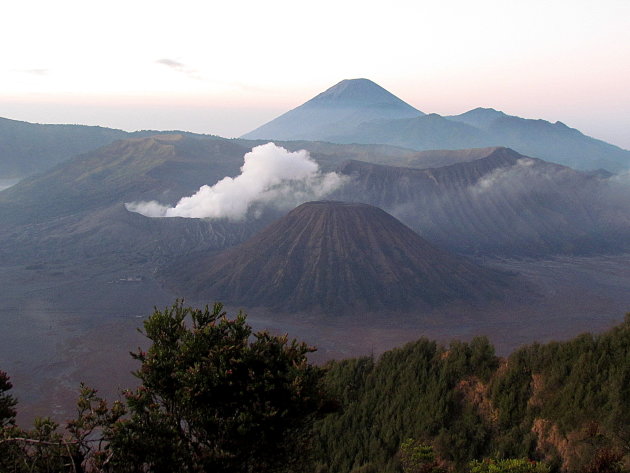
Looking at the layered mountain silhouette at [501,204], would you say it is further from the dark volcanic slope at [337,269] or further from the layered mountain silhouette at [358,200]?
the dark volcanic slope at [337,269]

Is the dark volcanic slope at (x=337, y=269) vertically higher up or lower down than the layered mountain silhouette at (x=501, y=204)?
lower down

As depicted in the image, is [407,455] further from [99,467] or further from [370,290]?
[370,290]

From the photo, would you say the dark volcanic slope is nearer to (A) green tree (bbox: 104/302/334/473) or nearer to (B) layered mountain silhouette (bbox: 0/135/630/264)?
(B) layered mountain silhouette (bbox: 0/135/630/264)

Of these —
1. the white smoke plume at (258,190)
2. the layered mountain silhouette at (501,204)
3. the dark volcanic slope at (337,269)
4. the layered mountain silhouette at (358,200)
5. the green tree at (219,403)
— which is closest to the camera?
the green tree at (219,403)

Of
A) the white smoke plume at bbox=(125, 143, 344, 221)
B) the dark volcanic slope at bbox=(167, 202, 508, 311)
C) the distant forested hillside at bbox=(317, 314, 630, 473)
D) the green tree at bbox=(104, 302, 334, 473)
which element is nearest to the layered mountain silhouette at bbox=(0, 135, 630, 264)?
the white smoke plume at bbox=(125, 143, 344, 221)

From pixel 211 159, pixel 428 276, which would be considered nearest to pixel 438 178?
pixel 428 276

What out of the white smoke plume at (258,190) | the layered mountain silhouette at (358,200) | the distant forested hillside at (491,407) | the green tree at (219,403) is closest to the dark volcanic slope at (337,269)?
the layered mountain silhouette at (358,200)
